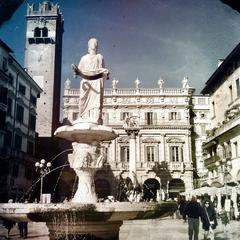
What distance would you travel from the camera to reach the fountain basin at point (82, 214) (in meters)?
6.71

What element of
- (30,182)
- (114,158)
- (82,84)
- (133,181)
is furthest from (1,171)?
(82,84)

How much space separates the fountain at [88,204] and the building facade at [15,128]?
74.0 feet

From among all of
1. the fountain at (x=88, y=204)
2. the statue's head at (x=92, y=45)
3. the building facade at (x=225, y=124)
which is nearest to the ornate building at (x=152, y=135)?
the building facade at (x=225, y=124)

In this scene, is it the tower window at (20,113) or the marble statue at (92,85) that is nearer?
the marble statue at (92,85)

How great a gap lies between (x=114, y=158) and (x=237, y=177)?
18358 millimetres

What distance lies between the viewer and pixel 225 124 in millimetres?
29391

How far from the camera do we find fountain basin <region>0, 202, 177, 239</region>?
6711 millimetres

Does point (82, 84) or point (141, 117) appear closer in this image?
point (82, 84)

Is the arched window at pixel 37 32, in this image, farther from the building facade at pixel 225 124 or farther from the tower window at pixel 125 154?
the building facade at pixel 225 124

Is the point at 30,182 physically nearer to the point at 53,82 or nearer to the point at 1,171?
the point at 1,171

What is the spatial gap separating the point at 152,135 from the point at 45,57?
54.0 feet

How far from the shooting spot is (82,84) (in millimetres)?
9516

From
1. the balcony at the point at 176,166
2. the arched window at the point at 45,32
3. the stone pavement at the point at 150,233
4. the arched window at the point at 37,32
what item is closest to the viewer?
the stone pavement at the point at 150,233

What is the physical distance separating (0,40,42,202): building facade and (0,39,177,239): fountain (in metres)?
22.5
